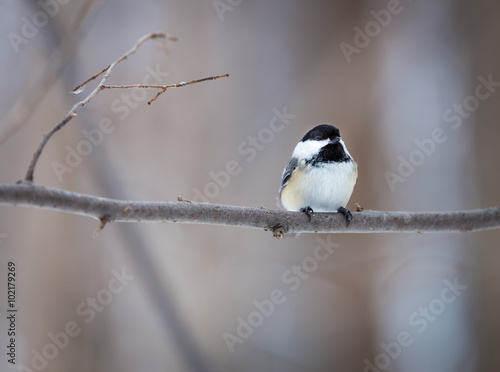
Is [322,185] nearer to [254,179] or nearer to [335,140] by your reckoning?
[335,140]

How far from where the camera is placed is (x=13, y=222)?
5.78ft

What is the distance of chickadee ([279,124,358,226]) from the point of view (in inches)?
47.2

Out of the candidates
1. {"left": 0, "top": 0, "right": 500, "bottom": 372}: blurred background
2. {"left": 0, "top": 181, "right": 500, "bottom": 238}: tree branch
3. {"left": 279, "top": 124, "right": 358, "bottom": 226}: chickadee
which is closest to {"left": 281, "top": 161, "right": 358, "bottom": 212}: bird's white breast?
{"left": 279, "top": 124, "right": 358, "bottom": 226}: chickadee

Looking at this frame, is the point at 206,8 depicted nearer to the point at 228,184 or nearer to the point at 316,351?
the point at 228,184

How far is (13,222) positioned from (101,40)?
0.90 metres

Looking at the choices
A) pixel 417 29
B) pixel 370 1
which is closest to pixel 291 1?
pixel 370 1

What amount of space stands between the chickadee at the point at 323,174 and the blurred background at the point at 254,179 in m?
0.79

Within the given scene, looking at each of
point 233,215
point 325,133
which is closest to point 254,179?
point 325,133

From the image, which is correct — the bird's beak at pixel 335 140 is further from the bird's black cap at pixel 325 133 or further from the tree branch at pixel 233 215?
the tree branch at pixel 233 215

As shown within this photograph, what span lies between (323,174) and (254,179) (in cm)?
86

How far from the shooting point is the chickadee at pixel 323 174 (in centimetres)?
120

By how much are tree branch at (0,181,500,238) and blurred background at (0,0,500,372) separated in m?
0.93

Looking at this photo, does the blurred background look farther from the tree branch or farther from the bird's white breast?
the tree branch

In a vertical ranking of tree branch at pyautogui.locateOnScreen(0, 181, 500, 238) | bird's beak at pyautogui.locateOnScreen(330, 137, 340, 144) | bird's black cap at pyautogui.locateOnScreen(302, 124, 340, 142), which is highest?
bird's black cap at pyautogui.locateOnScreen(302, 124, 340, 142)
